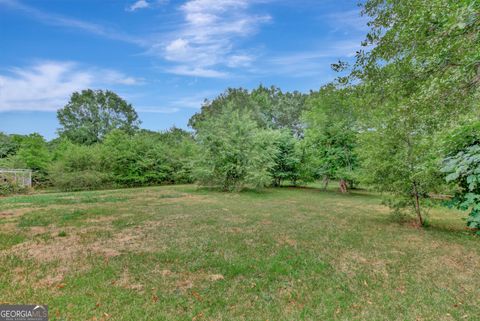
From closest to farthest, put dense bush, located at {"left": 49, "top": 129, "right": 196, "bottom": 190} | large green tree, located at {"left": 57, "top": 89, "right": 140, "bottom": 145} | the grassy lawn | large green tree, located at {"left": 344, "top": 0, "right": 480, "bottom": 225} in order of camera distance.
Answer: the grassy lawn, large green tree, located at {"left": 344, "top": 0, "right": 480, "bottom": 225}, dense bush, located at {"left": 49, "top": 129, "right": 196, "bottom": 190}, large green tree, located at {"left": 57, "top": 89, "right": 140, "bottom": 145}

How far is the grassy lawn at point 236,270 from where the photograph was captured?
248 cm

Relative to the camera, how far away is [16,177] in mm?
15188

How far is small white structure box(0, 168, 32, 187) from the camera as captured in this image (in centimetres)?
1438

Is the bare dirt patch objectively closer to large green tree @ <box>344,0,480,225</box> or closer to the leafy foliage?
large green tree @ <box>344,0,480,225</box>

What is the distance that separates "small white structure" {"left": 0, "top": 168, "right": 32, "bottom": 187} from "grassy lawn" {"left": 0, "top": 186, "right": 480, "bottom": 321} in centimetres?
1162

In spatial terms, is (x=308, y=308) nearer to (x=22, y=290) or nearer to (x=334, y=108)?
(x=22, y=290)

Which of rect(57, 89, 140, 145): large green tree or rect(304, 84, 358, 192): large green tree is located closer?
rect(304, 84, 358, 192): large green tree

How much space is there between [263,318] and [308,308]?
56cm

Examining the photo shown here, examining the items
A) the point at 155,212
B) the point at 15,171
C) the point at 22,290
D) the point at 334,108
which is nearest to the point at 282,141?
the point at 334,108

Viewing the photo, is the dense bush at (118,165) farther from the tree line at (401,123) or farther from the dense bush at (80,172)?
the tree line at (401,123)

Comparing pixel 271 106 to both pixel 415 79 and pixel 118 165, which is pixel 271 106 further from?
pixel 415 79

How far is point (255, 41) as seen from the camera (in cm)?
1175

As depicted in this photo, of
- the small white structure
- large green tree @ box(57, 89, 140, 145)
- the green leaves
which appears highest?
large green tree @ box(57, 89, 140, 145)

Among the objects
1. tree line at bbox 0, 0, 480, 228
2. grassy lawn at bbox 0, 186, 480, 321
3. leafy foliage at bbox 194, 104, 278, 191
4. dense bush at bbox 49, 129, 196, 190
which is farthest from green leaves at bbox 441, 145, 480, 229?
dense bush at bbox 49, 129, 196, 190
